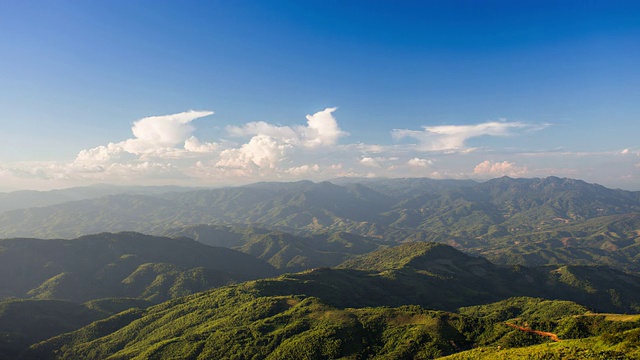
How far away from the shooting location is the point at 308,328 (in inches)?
7662

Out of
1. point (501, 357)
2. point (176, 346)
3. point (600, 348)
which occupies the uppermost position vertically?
point (600, 348)

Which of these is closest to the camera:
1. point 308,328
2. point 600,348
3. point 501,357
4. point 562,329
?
point 600,348

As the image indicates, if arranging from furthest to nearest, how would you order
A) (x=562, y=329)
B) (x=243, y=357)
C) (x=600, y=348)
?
(x=243, y=357) → (x=562, y=329) → (x=600, y=348)

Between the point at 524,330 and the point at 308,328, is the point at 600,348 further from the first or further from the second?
the point at 308,328

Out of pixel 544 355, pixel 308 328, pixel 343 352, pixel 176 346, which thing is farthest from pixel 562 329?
pixel 176 346

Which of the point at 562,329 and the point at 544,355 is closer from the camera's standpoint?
the point at 544,355

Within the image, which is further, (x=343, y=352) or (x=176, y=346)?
(x=176, y=346)

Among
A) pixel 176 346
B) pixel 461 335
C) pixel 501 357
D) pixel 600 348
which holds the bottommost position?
pixel 176 346

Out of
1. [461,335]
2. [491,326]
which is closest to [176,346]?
[461,335]

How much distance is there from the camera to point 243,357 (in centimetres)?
17825

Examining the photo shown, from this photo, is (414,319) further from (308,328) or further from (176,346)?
(176,346)

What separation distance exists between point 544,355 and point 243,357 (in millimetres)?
141730

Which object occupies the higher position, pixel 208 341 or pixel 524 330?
pixel 524 330

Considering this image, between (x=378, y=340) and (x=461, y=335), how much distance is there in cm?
4168
